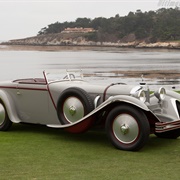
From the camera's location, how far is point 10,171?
17.0ft

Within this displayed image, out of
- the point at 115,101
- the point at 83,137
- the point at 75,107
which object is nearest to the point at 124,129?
the point at 115,101

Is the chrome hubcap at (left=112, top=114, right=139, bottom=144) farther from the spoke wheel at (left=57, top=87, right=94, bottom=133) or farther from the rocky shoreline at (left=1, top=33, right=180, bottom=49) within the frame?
the rocky shoreline at (left=1, top=33, right=180, bottom=49)

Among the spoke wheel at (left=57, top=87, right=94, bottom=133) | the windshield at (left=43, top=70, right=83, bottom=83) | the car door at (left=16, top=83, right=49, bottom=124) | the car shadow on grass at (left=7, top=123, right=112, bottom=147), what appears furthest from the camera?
the windshield at (left=43, top=70, right=83, bottom=83)

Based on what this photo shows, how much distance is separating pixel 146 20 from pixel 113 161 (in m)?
125

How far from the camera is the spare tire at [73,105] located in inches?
260

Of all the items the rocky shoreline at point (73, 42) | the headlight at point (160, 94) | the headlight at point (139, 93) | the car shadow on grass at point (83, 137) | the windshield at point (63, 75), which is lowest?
the rocky shoreline at point (73, 42)

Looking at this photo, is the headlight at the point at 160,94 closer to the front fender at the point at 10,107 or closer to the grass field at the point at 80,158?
the grass field at the point at 80,158

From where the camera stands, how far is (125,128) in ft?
20.2

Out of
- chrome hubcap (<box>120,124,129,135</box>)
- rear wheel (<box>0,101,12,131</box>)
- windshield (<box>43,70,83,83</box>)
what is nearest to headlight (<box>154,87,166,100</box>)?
chrome hubcap (<box>120,124,129,135</box>)

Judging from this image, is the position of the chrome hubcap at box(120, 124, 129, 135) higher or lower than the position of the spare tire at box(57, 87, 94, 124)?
lower

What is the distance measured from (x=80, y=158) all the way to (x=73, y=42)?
471ft

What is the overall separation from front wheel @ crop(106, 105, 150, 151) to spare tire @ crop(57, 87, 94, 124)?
489mm

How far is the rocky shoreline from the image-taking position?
119750 mm

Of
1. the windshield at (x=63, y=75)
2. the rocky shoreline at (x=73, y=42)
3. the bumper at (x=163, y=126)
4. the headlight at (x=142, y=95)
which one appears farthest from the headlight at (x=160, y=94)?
the rocky shoreline at (x=73, y=42)
